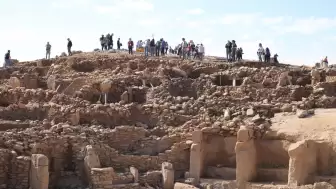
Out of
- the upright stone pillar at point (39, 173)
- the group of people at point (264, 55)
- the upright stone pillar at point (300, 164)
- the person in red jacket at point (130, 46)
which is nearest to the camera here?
the upright stone pillar at point (39, 173)

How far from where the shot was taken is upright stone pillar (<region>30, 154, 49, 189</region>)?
46.7ft

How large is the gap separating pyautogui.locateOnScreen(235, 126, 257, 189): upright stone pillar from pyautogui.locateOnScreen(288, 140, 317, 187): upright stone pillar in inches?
52.7

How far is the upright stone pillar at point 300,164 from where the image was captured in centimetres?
1529

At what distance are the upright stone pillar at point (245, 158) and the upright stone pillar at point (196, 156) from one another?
124 cm

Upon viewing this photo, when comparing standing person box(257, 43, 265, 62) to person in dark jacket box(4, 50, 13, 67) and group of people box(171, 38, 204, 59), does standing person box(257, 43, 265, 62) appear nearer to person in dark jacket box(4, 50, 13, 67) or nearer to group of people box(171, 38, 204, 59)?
group of people box(171, 38, 204, 59)

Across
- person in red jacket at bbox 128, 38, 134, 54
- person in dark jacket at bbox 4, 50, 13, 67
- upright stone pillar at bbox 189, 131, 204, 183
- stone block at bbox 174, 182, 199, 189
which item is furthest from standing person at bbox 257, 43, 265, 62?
stone block at bbox 174, 182, 199, 189

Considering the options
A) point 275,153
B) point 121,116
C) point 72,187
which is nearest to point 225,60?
point 121,116

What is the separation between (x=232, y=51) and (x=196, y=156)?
36.5 feet

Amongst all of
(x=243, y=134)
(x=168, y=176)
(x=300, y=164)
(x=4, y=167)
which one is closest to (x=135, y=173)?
(x=168, y=176)

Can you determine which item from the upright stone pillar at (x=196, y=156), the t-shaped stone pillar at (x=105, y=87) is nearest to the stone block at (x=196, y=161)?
the upright stone pillar at (x=196, y=156)

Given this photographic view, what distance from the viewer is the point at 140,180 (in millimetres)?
16141

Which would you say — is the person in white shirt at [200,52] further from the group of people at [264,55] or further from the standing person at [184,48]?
the group of people at [264,55]

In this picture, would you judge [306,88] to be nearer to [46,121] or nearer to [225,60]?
[225,60]

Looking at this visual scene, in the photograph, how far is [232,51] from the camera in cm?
2759
